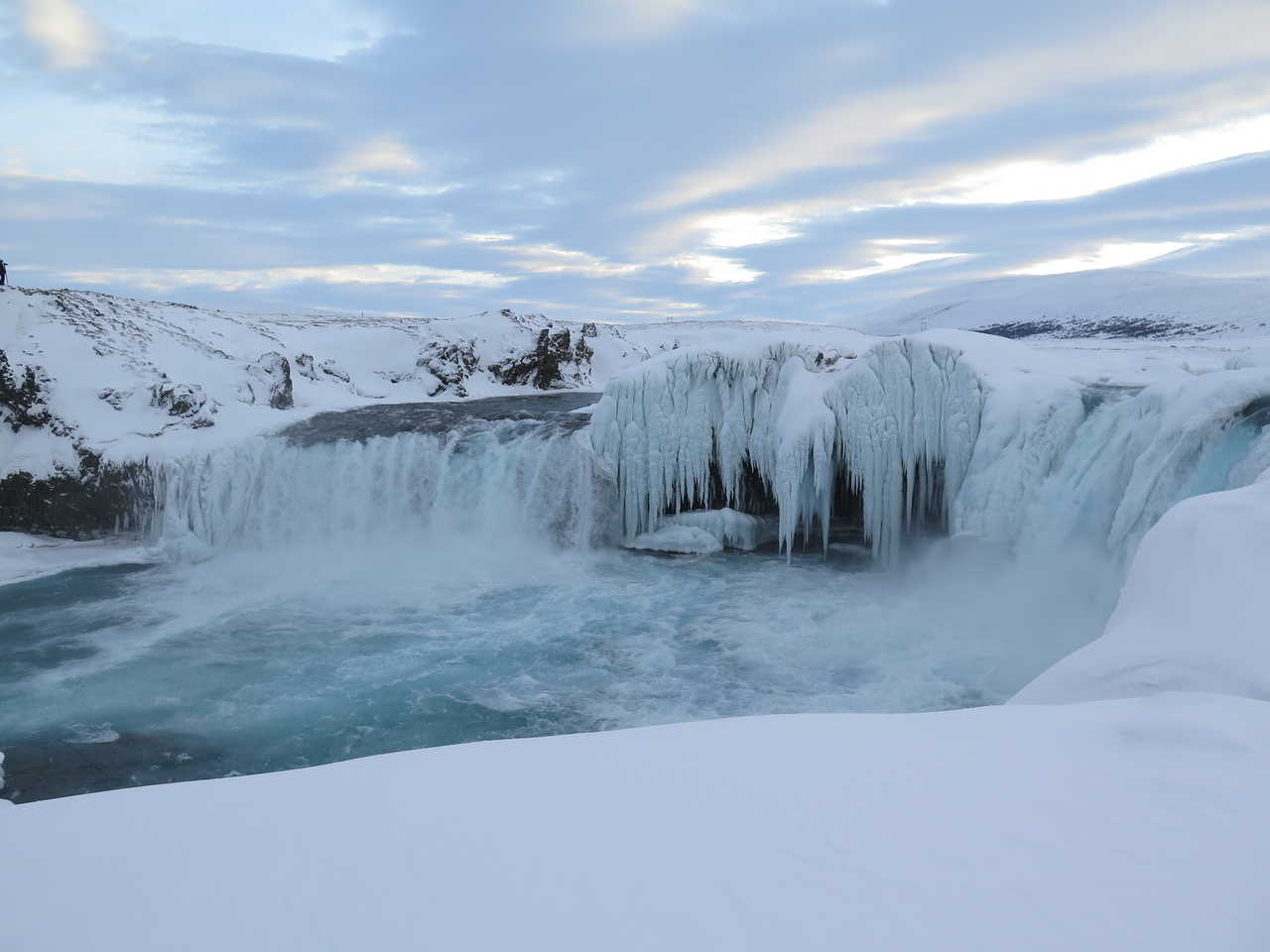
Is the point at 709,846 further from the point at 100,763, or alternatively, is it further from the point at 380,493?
the point at 380,493

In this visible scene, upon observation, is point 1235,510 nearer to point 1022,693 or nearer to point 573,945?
point 1022,693

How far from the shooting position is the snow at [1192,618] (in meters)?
3.39

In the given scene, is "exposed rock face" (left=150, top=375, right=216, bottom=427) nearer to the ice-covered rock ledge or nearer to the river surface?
the river surface

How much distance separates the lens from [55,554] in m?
14.1

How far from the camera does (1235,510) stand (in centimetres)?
451

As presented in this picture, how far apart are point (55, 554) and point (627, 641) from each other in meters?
11.7

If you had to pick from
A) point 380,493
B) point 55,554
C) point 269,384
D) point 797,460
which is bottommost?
point 55,554

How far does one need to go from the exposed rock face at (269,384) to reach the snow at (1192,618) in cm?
1868

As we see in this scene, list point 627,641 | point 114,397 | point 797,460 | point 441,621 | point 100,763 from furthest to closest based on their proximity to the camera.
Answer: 1. point 114,397
2. point 797,460
3. point 441,621
4. point 627,641
5. point 100,763

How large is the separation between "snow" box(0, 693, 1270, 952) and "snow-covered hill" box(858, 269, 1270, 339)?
38.9 meters

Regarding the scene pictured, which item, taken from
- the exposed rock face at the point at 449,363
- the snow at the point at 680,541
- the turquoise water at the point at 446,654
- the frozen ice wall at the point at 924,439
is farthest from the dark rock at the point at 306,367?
the snow at the point at 680,541

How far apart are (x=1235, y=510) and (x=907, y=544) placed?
8261 mm

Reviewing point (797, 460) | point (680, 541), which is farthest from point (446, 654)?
point (797, 460)

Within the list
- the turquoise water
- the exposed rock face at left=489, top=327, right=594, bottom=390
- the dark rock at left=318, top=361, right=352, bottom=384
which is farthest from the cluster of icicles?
the exposed rock face at left=489, top=327, right=594, bottom=390
